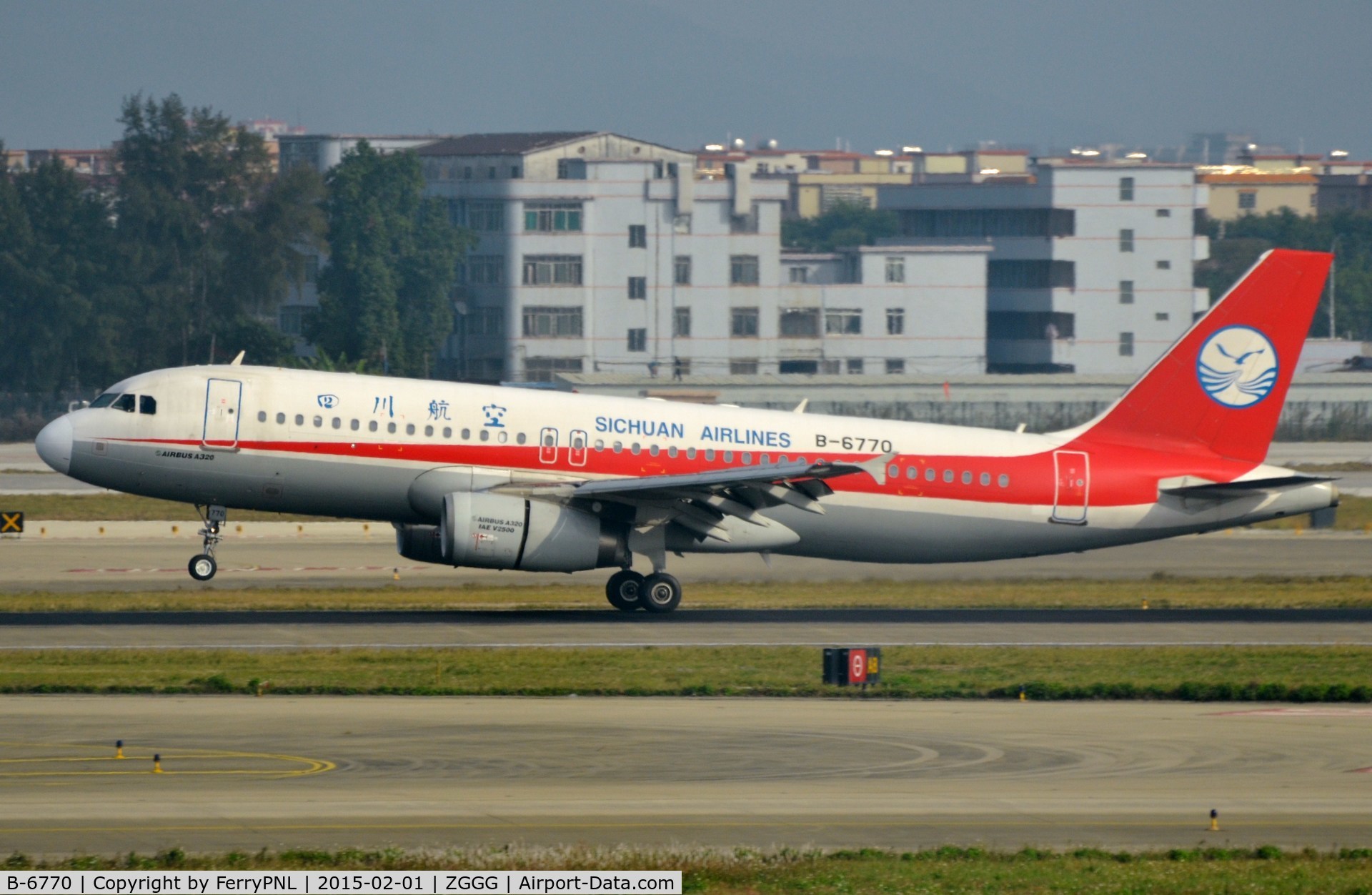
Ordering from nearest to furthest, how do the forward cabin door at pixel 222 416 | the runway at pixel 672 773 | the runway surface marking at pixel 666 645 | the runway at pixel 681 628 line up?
the runway at pixel 672 773 → the runway surface marking at pixel 666 645 → the runway at pixel 681 628 → the forward cabin door at pixel 222 416

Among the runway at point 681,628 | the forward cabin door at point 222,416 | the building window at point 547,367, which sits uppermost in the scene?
the building window at point 547,367

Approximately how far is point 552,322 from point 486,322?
603 centimetres

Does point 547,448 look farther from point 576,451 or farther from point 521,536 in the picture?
point 521,536

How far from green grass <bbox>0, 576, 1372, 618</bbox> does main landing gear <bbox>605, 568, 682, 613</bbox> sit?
1.17 m

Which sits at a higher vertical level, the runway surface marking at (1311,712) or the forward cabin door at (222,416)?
the forward cabin door at (222,416)

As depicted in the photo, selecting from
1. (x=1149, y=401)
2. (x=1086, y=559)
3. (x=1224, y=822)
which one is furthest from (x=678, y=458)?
(x=1224, y=822)

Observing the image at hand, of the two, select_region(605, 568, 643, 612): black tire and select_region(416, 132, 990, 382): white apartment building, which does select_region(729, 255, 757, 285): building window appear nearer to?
select_region(416, 132, 990, 382): white apartment building

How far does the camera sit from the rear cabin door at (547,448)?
1521 inches

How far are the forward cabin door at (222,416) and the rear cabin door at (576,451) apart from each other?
7.30 m

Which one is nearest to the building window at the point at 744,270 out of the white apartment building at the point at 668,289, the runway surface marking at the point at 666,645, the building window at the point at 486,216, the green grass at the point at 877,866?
the white apartment building at the point at 668,289

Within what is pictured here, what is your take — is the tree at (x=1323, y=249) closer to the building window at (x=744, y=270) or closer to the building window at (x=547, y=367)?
the building window at (x=744, y=270)

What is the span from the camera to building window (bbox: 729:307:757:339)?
422ft

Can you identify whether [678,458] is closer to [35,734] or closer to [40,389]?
[35,734]

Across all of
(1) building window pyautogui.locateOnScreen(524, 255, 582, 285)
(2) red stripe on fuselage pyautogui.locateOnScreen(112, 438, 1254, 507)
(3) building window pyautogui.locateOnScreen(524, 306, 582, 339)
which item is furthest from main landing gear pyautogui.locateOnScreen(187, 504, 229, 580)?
(1) building window pyautogui.locateOnScreen(524, 255, 582, 285)
